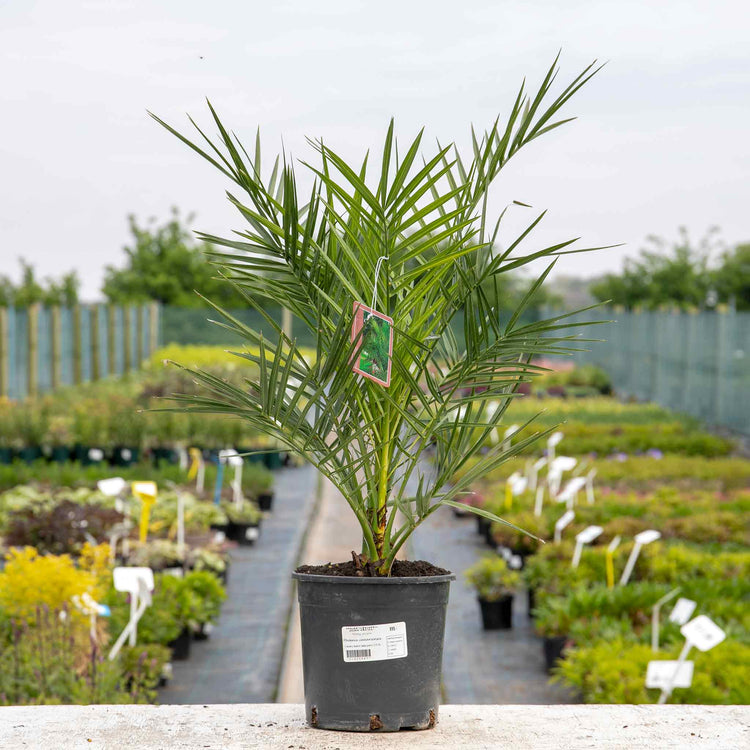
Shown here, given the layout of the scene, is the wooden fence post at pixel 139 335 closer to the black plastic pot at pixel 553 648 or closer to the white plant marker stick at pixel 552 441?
the white plant marker stick at pixel 552 441

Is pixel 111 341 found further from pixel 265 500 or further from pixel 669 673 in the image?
pixel 669 673

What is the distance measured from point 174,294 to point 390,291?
31.3 m

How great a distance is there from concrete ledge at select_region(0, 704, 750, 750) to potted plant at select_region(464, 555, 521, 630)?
3.58 m

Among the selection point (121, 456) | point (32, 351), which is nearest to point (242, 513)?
point (121, 456)

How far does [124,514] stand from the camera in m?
7.00

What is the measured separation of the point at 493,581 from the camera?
6121 millimetres

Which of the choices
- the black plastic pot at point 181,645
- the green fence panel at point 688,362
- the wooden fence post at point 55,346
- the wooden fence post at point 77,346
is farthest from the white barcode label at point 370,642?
the wooden fence post at point 77,346

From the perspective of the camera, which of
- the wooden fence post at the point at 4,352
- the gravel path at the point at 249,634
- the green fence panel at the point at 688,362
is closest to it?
the gravel path at the point at 249,634

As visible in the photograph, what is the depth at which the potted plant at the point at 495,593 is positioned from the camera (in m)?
6.04

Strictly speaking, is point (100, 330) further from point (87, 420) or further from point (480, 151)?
point (480, 151)

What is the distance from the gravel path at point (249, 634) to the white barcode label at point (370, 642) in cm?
276

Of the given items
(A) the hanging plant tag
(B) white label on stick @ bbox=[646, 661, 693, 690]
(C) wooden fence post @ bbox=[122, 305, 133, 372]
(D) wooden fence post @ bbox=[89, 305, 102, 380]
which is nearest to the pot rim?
(A) the hanging plant tag

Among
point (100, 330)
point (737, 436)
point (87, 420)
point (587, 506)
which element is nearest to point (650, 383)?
point (737, 436)

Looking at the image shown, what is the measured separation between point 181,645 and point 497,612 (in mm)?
1793
